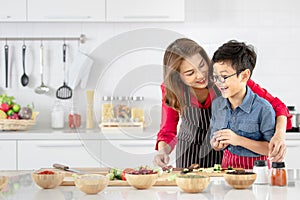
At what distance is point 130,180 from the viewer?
7.00ft

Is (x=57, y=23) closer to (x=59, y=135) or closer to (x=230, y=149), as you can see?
(x=59, y=135)

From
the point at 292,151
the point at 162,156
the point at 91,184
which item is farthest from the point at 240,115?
the point at 292,151

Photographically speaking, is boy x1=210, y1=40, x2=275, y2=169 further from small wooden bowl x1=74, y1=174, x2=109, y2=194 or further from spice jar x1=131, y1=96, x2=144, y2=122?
spice jar x1=131, y1=96, x2=144, y2=122

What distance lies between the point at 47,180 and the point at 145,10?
7.87 ft

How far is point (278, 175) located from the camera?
2.18 metres

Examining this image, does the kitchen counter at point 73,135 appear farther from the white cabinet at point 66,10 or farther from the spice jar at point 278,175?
the spice jar at point 278,175

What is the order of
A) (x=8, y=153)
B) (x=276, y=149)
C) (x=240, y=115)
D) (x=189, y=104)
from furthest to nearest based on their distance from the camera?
(x=8, y=153)
(x=189, y=104)
(x=240, y=115)
(x=276, y=149)

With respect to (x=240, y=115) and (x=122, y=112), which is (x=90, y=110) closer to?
(x=122, y=112)

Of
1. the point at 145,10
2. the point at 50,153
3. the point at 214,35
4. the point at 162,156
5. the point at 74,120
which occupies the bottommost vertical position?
the point at 50,153

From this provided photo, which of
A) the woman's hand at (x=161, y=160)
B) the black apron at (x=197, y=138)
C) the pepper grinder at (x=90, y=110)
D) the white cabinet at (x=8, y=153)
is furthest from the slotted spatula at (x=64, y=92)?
the woman's hand at (x=161, y=160)

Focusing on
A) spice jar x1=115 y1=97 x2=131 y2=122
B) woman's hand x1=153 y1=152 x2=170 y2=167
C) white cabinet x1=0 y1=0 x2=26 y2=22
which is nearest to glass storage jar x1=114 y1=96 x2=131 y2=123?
spice jar x1=115 y1=97 x2=131 y2=122

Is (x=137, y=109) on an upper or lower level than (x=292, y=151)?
upper

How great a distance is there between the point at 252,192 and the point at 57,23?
2949 millimetres

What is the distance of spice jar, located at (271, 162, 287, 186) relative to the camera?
7.14 feet
